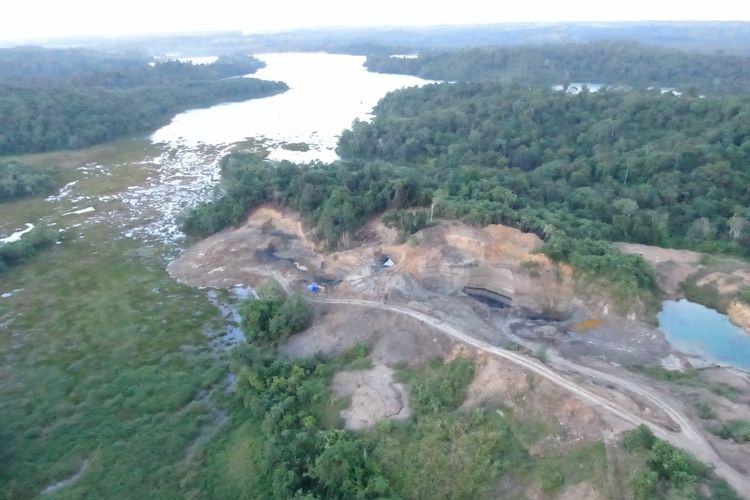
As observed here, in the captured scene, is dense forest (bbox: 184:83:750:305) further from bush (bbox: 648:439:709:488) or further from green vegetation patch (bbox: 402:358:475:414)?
bush (bbox: 648:439:709:488)

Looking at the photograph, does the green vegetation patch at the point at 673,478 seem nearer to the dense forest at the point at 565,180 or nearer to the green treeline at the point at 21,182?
the dense forest at the point at 565,180

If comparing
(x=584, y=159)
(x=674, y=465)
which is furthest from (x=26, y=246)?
(x=584, y=159)

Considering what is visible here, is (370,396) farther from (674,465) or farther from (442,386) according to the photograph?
(674,465)

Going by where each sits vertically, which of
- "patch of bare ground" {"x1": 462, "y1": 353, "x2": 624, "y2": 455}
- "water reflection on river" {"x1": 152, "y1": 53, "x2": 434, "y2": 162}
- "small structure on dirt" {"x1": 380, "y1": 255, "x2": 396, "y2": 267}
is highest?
Answer: "patch of bare ground" {"x1": 462, "y1": 353, "x2": 624, "y2": 455}

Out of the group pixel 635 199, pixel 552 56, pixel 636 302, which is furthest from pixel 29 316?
pixel 552 56

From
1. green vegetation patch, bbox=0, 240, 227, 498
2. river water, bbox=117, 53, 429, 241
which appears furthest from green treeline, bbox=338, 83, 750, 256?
green vegetation patch, bbox=0, 240, 227, 498

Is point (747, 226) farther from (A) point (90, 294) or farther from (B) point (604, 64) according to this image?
(B) point (604, 64)
